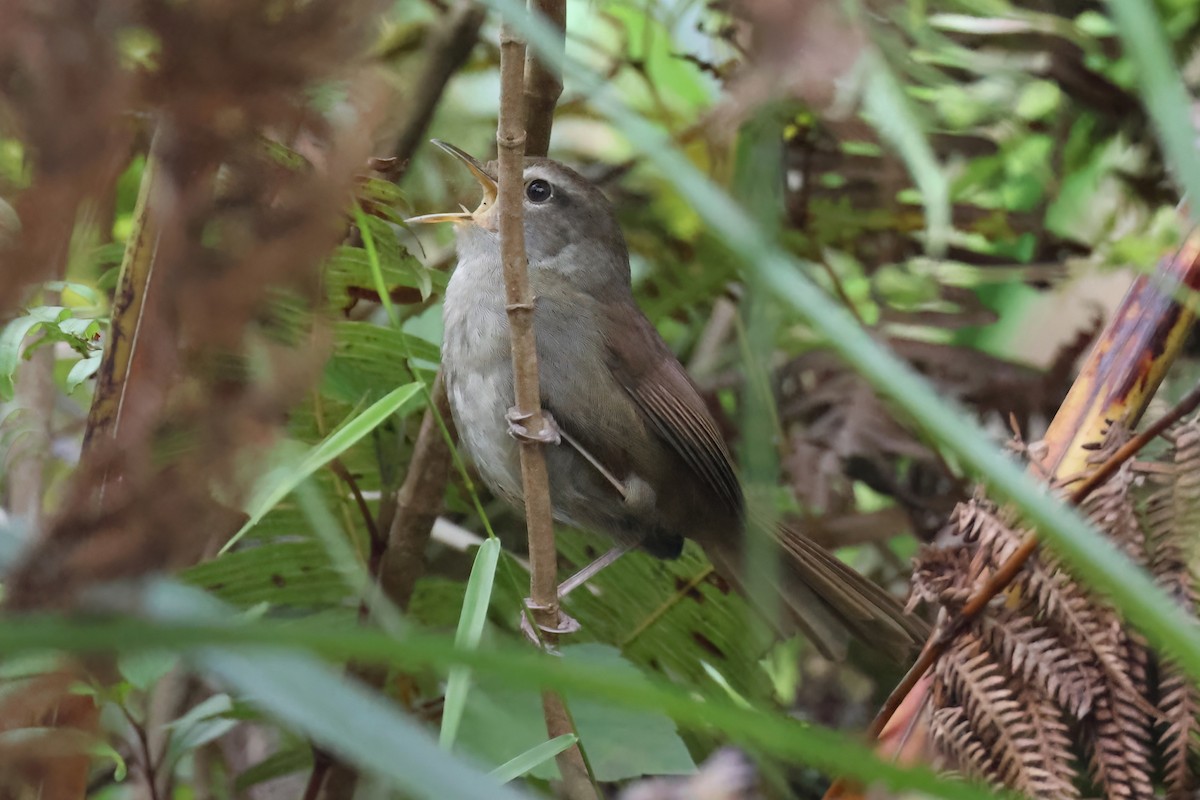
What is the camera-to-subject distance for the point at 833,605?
258 centimetres

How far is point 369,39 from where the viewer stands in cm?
75

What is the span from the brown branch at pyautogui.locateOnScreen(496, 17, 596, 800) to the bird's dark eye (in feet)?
3.57

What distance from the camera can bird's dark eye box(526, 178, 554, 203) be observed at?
2912 millimetres

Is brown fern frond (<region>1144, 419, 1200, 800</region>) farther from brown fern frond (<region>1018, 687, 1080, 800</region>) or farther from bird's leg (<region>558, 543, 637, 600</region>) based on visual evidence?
bird's leg (<region>558, 543, 637, 600</region>)

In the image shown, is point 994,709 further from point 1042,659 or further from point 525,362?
point 525,362

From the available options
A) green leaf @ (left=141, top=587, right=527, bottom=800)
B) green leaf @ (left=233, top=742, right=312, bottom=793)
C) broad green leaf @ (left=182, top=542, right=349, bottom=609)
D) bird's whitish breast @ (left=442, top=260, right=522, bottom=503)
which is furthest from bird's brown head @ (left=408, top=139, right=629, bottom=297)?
green leaf @ (left=141, top=587, right=527, bottom=800)

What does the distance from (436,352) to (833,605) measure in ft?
3.33

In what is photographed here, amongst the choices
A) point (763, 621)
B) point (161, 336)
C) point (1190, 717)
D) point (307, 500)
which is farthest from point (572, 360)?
point (161, 336)

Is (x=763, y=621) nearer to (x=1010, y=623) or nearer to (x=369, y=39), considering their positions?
(x=1010, y=623)

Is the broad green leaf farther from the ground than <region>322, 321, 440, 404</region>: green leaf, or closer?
closer

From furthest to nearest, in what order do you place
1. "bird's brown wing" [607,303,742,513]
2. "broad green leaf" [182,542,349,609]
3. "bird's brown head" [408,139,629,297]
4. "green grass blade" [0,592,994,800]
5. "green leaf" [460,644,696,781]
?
1. "bird's brown head" [408,139,629,297]
2. "bird's brown wing" [607,303,742,513]
3. "broad green leaf" [182,542,349,609]
4. "green leaf" [460,644,696,781]
5. "green grass blade" [0,592,994,800]

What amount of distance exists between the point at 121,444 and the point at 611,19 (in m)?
2.22

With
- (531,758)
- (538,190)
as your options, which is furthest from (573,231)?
(531,758)

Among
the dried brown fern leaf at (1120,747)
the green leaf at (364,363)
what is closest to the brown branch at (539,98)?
the green leaf at (364,363)
